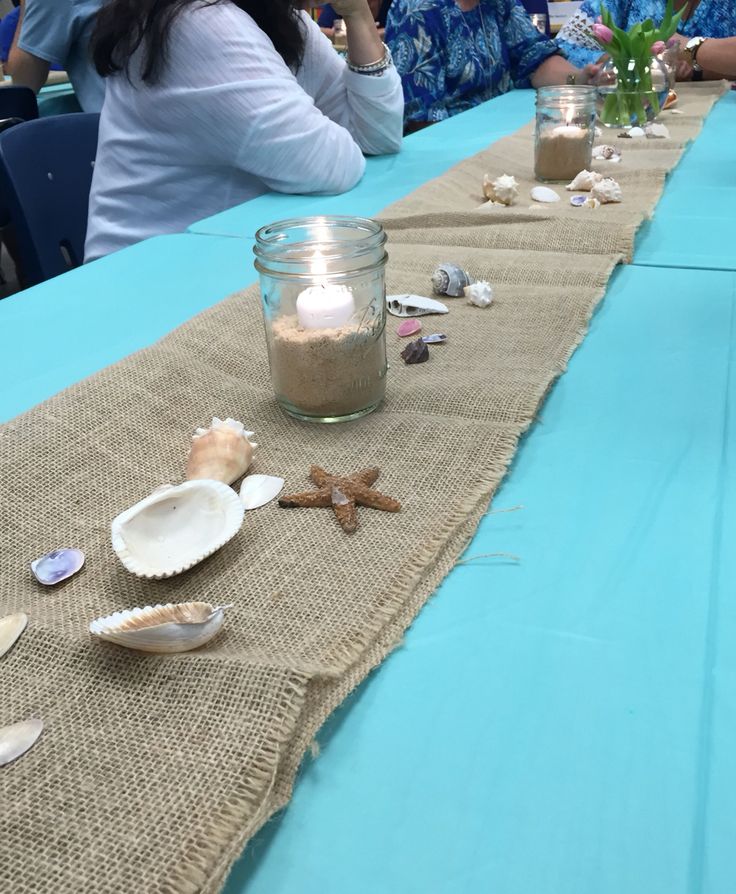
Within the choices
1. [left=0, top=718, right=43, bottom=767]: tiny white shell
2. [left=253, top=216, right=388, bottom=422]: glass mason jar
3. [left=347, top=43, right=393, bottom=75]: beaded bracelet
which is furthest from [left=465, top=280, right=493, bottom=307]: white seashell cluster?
[left=347, top=43, right=393, bottom=75]: beaded bracelet

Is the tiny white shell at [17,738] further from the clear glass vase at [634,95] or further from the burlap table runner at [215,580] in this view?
the clear glass vase at [634,95]

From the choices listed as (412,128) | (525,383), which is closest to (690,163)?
(525,383)

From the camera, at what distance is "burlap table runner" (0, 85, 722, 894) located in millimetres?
326

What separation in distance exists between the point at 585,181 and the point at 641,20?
1616 millimetres

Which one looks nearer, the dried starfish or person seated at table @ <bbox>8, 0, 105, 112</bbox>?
the dried starfish

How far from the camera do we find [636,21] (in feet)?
8.05

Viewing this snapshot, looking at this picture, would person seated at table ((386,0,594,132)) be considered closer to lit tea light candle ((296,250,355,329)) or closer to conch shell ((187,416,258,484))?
lit tea light candle ((296,250,355,329))

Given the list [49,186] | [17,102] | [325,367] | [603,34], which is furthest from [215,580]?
[17,102]

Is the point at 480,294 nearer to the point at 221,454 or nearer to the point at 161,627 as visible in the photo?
the point at 221,454

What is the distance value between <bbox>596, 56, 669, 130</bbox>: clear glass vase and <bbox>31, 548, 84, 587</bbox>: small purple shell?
165 centimetres

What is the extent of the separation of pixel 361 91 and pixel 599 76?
0.70 metres

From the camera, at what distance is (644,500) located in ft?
1.73

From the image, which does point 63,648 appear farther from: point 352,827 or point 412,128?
point 412,128

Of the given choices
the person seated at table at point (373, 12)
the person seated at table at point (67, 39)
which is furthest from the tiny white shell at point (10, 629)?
the person seated at table at point (373, 12)
